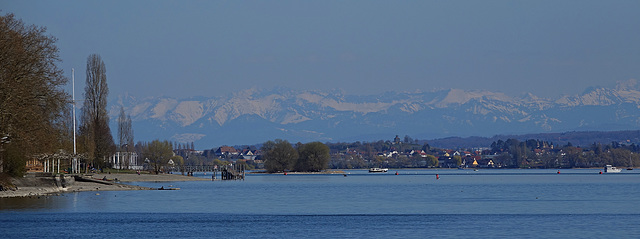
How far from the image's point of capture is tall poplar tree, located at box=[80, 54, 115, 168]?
11012 cm

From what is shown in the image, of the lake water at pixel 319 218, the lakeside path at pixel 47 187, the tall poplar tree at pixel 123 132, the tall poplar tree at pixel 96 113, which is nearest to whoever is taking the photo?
the lake water at pixel 319 218

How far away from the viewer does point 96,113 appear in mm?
110875

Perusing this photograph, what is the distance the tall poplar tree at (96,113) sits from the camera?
110 m

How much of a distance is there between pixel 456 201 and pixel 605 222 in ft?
72.1

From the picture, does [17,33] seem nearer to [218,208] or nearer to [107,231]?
[218,208]

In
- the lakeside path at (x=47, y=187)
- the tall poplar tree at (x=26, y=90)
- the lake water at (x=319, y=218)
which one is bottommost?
the lake water at (x=319, y=218)

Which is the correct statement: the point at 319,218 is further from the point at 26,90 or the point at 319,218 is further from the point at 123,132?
the point at 123,132

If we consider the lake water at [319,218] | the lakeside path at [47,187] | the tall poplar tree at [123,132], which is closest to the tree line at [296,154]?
the tall poplar tree at [123,132]

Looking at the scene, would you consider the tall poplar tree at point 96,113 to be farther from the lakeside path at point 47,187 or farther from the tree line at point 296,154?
the tree line at point 296,154

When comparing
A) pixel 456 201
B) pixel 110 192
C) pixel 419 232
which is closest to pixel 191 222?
pixel 419 232

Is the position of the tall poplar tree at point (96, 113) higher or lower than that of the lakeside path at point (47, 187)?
higher

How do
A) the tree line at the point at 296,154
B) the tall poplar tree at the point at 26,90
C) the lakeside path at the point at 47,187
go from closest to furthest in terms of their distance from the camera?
the tall poplar tree at the point at 26,90 < the lakeside path at the point at 47,187 < the tree line at the point at 296,154

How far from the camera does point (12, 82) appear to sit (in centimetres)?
5381

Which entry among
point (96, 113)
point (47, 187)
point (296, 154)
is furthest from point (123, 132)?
point (296, 154)
